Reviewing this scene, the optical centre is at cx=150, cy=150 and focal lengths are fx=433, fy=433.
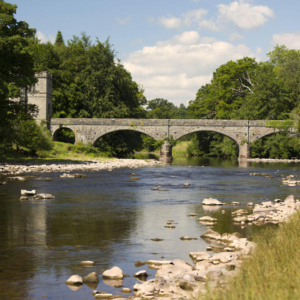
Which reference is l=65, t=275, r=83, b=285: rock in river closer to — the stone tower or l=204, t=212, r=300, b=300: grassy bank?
l=204, t=212, r=300, b=300: grassy bank

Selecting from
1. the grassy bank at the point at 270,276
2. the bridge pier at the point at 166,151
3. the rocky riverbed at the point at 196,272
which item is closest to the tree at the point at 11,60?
the rocky riverbed at the point at 196,272

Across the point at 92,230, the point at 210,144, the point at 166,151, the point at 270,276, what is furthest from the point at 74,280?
the point at 210,144

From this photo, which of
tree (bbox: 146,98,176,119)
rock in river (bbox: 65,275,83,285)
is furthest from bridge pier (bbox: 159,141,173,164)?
tree (bbox: 146,98,176,119)

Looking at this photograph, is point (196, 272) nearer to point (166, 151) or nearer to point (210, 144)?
point (166, 151)

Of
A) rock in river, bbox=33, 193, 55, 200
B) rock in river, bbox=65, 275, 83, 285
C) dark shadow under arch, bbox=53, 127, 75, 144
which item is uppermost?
dark shadow under arch, bbox=53, 127, 75, 144

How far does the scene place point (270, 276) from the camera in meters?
5.37

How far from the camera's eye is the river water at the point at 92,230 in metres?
7.48

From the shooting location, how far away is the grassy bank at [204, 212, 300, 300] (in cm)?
461

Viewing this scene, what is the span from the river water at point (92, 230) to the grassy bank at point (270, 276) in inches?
80.4

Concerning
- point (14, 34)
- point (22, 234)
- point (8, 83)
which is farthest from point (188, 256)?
point (14, 34)

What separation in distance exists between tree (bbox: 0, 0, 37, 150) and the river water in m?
7.75

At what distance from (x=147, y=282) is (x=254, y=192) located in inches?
516

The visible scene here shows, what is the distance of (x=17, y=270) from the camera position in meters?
7.77

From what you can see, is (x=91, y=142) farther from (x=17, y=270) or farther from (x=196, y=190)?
(x=17, y=270)
